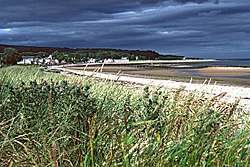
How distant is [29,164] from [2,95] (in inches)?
119

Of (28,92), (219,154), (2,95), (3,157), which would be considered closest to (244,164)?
(219,154)

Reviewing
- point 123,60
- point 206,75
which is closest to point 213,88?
point 206,75

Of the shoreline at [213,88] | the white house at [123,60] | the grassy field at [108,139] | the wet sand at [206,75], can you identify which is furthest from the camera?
the white house at [123,60]

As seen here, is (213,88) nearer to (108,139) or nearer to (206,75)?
(108,139)

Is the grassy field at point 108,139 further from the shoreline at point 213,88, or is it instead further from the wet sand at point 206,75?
the wet sand at point 206,75

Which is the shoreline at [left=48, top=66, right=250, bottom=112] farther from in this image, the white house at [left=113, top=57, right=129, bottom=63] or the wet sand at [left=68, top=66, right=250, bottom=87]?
the white house at [left=113, top=57, right=129, bottom=63]

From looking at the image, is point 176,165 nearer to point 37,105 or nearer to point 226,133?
point 226,133

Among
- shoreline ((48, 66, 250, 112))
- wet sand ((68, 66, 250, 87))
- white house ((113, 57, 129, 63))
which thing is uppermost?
shoreline ((48, 66, 250, 112))

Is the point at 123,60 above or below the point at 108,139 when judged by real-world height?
below

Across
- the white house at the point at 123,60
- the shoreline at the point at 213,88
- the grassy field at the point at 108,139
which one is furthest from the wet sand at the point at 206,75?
the white house at the point at 123,60

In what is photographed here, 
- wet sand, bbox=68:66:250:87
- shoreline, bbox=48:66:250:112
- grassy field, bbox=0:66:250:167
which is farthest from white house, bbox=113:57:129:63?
grassy field, bbox=0:66:250:167

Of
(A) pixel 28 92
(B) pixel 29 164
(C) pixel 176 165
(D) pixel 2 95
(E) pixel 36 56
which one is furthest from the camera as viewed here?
(E) pixel 36 56

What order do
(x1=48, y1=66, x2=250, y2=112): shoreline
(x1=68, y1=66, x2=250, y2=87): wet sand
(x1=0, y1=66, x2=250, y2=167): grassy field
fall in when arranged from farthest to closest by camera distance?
(x1=68, y1=66, x2=250, y2=87): wet sand, (x1=48, y1=66, x2=250, y2=112): shoreline, (x1=0, y1=66, x2=250, y2=167): grassy field

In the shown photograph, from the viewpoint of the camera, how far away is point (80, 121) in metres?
4.96
